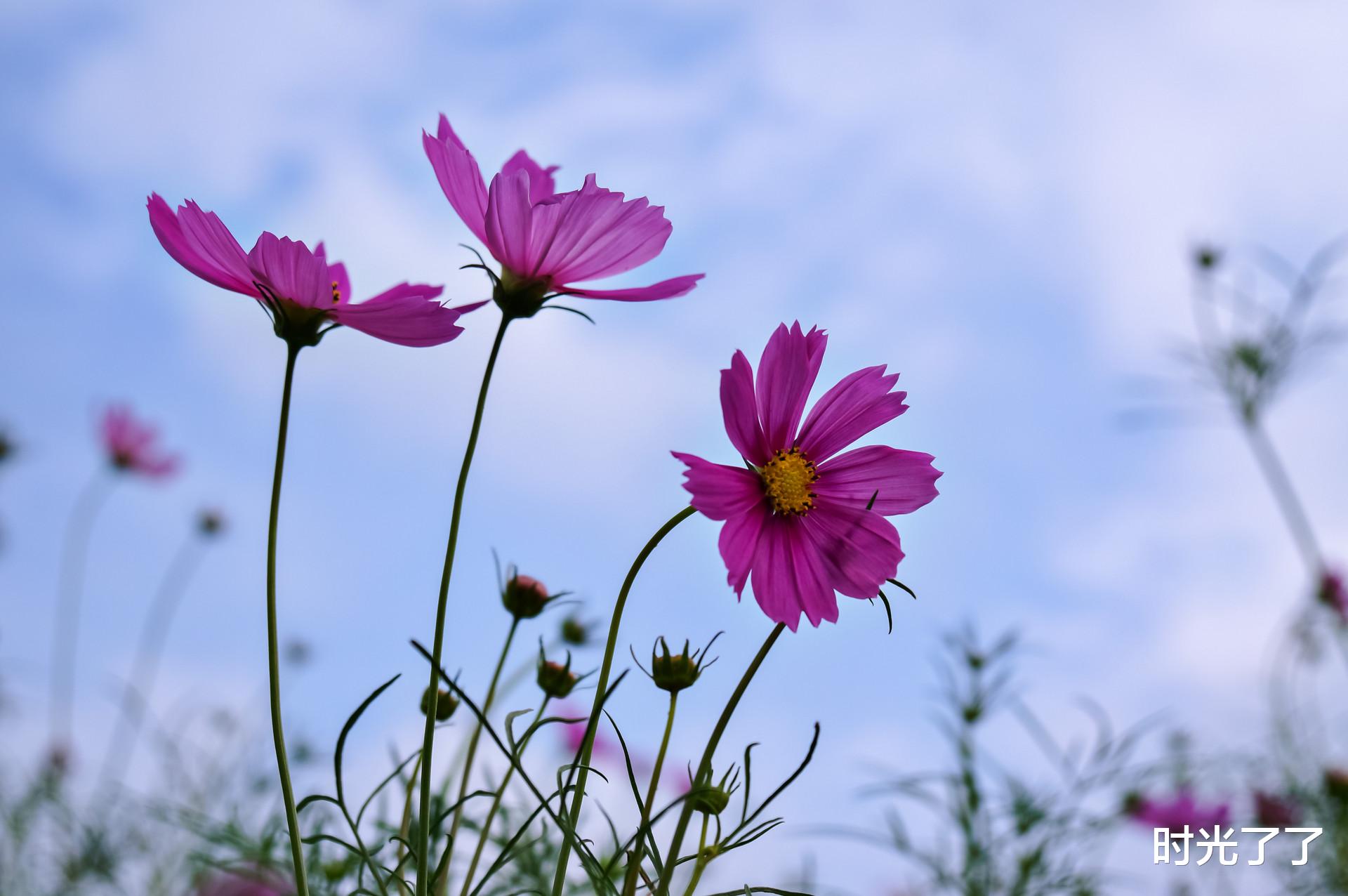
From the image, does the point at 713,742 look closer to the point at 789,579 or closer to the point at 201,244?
the point at 789,579

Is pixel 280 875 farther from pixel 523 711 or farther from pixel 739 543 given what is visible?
pixel 739 543

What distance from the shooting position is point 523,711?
1.46 feet

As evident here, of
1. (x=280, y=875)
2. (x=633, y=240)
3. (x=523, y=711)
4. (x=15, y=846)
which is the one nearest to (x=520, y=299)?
(x=633, y=240)

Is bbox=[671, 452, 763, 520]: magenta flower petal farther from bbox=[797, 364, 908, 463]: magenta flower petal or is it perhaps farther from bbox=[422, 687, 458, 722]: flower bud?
bbox=[422, 687, 458, 722]: flower bud

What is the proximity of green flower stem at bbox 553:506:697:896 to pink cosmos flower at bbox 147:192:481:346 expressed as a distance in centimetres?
13

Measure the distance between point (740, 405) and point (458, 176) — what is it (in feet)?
0.54

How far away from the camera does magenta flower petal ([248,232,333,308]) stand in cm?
41

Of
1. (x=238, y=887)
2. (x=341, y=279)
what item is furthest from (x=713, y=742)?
(x=341, y=279)

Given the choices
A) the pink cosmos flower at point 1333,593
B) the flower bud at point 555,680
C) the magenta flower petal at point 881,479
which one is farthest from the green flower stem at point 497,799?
the pink cosmos flower at point 1333,593

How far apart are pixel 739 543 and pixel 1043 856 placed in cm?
75

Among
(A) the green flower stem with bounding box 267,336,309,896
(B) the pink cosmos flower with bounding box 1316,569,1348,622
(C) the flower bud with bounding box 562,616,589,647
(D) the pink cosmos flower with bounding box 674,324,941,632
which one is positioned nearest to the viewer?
(A) the green flower stem with bounding box 267,336,309,896

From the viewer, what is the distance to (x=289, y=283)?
0.41 m

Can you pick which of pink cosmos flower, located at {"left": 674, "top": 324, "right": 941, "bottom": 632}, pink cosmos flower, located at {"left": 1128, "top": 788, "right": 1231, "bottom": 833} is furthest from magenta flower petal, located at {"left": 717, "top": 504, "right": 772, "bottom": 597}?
pink cosmos flower, located at {"left": 1128, "top": 788, "right": 1231, "bottom": 833}

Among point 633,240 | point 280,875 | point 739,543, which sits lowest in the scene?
point 280,875
